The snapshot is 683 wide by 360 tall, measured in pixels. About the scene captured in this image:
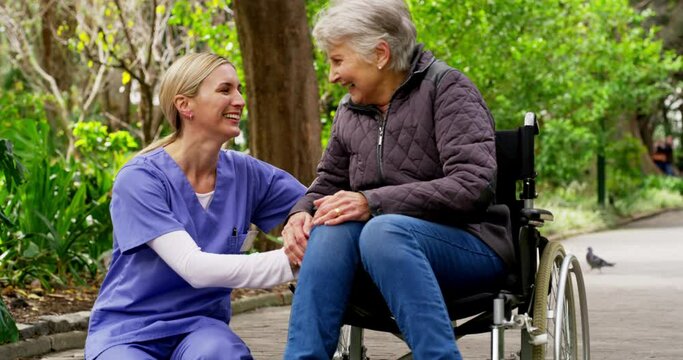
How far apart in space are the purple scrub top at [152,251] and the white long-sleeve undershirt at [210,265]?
0.04 meters

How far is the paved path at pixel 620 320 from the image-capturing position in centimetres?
753

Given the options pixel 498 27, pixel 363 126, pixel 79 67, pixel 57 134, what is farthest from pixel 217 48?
pixel 363 126

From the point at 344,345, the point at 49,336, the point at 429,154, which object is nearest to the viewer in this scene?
the point at 429,154

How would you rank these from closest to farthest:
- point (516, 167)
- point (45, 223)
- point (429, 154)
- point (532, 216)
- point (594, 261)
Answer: point (429, 154), point (532, 216), point (516, 167), point (45, 223), point (594, 261)

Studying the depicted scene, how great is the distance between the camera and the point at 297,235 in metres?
4.05

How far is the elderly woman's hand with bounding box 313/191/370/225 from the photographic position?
Answer: 154 inches

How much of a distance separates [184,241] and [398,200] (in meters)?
0.64

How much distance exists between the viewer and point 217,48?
1775cm

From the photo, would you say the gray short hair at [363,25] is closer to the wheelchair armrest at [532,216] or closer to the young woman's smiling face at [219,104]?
the young woman's smiling face at [219,104]

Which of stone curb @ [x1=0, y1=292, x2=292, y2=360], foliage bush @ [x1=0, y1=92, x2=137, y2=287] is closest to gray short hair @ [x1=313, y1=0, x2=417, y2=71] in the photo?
stone curb @ [x1=0, y1=292, x2=292, y2=360]

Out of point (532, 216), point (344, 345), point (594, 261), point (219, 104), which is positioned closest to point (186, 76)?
point (219, 104)

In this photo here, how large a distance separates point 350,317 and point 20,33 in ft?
59.3

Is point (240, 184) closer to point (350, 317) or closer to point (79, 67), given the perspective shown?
point (350, 317)

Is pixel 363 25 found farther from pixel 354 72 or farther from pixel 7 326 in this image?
pixel 7 326
